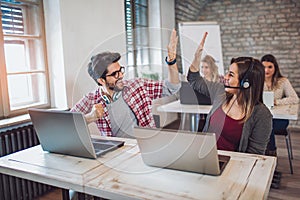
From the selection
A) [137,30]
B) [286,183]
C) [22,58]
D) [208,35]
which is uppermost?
[137,30]

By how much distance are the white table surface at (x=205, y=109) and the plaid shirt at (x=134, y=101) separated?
2.60ft

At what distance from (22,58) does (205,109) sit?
175cm

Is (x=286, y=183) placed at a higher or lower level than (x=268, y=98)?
lower

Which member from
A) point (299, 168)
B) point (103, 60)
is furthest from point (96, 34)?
point (299, 168)

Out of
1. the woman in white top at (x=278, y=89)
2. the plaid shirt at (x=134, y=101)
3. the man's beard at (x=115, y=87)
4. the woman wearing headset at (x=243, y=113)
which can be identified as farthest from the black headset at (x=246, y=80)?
the woman in white top at (x=278, y=89)

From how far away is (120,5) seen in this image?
11.1ft

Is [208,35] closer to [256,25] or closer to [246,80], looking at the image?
[256,25]

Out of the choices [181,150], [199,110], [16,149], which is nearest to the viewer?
[181,150]

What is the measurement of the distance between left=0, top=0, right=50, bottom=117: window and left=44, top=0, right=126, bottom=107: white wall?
8cm

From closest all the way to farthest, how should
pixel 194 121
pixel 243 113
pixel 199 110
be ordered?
1. pixel 243 113
2. pixel 199 110
3. pixel 194 121

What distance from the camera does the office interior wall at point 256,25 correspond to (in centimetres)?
454

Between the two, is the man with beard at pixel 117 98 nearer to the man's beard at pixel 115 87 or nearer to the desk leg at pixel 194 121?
the man's beard at pixel 115 87

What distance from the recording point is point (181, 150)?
3.68 feet

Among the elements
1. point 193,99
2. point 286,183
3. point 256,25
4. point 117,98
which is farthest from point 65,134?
point 256,25
